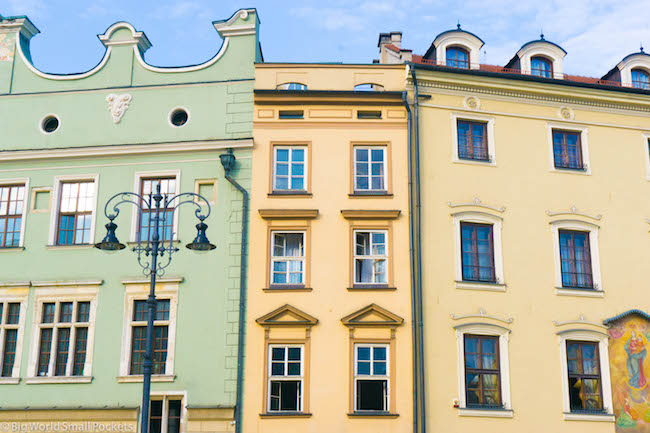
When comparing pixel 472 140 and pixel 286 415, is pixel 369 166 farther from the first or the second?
pixel 286 415

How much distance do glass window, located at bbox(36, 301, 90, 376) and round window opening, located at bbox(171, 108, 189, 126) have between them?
20.5ft

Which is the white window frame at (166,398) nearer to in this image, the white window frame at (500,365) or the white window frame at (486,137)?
the white window frame at (500,365)

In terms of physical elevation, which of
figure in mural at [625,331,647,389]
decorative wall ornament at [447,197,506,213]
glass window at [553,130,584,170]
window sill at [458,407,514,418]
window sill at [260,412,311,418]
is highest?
glass window at [553,130,584,170]

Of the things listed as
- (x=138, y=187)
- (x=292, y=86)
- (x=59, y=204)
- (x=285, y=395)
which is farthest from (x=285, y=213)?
(x=59, y=204)

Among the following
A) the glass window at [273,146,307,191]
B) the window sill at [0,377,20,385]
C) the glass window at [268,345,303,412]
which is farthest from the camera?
the glass window at [273,146,307,191]

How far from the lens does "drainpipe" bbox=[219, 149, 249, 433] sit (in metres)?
22.5

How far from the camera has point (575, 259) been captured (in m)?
25.0

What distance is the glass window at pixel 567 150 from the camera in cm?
2584

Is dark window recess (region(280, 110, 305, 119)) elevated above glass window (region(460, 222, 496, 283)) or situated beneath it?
elevated above

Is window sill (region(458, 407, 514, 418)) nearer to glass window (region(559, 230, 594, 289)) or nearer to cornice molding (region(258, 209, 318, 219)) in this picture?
glass window (region(559, 230, 594, 289))

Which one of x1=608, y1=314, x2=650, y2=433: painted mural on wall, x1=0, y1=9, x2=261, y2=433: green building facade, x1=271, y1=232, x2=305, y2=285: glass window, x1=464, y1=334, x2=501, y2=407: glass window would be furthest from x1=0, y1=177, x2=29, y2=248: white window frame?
x1=608, y1=314, x2=650, y2=433: painted mural on wall

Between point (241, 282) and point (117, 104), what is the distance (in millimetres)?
7267

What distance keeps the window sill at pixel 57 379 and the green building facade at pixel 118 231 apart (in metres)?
0.04

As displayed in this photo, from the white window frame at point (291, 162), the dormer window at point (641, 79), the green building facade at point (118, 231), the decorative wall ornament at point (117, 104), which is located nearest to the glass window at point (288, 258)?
the green building facade at point (118, 231)
